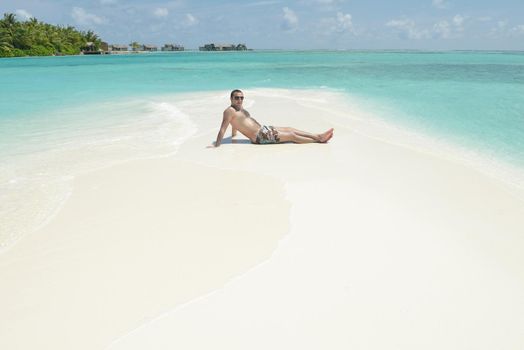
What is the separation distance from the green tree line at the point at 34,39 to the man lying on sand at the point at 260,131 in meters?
70.1

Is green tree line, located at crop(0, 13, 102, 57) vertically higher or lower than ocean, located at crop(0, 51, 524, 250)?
higher

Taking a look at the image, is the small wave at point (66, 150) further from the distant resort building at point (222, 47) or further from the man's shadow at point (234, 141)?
the distant resort building at point (222, 47)

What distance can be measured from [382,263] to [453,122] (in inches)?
278

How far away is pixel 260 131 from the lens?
626 centimetres

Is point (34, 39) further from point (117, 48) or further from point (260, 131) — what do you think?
point (260, 131)

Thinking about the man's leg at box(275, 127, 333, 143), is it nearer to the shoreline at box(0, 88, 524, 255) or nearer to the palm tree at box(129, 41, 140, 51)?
the shoreline at box(0, 88, 524, 255)

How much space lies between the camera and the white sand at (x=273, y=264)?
6.97ft

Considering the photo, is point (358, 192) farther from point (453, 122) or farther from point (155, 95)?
point (155, 95)

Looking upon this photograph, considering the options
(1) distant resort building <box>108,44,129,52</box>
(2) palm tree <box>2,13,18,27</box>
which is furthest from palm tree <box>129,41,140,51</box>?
(2) palm tree <box>2,13,18,27</box>

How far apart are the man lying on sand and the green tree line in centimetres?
7007

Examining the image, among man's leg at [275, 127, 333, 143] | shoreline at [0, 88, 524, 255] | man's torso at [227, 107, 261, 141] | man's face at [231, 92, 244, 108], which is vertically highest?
man's face at [231, 92, 244, 108]

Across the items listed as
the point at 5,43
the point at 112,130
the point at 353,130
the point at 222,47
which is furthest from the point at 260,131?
the point at 222,47

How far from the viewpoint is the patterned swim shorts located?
6250 millimetres

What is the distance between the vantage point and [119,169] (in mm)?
4953
